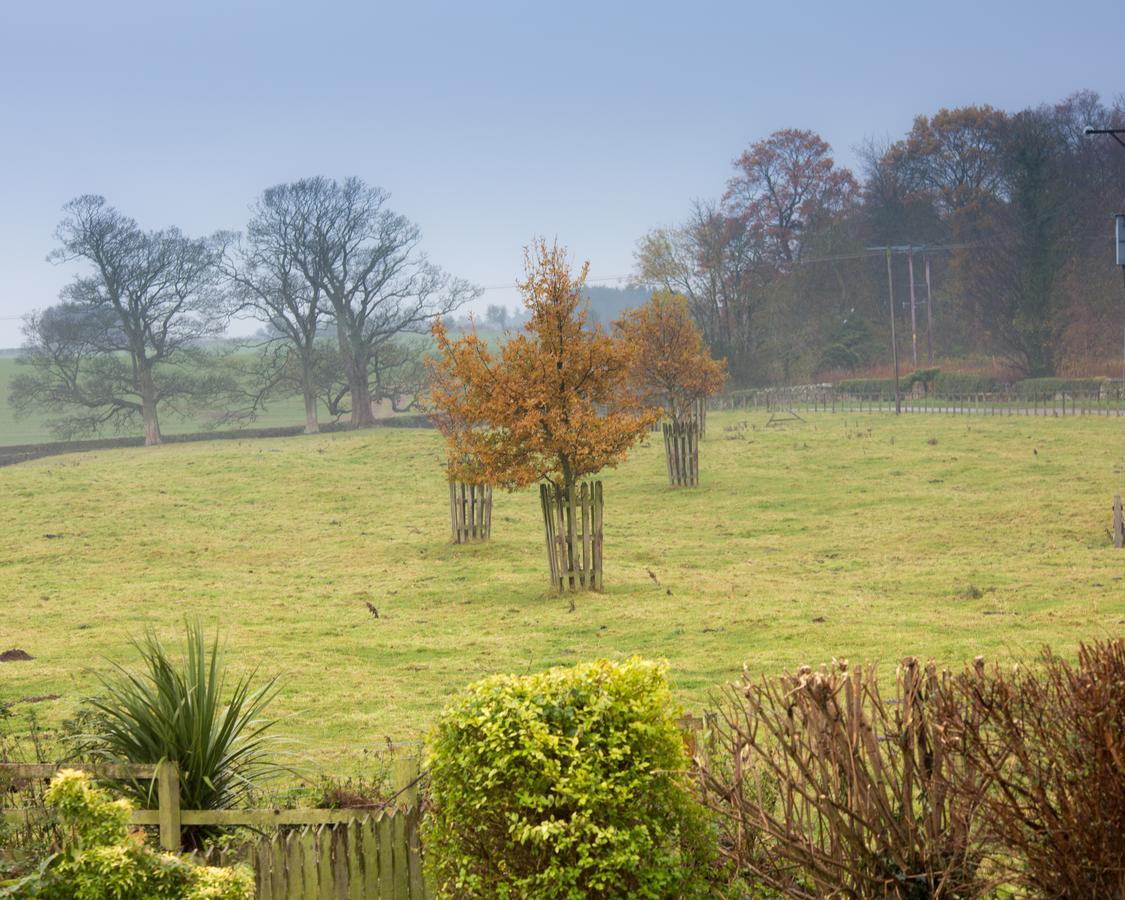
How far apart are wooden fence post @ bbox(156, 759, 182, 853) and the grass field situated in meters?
3.07

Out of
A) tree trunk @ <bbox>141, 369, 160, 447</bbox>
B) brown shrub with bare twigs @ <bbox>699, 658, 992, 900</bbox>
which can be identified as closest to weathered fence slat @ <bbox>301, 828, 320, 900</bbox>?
brown shrub with bare twigs @ <bbox>699, 658, 992, 900</bbox>

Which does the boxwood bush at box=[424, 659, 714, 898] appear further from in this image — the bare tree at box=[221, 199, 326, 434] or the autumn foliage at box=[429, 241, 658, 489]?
the bare tree at box=[221, 199, 326, 434]

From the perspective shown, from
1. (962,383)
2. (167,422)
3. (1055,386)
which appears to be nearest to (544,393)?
(1055,386)

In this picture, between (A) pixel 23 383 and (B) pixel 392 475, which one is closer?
(B) pixel 392 475

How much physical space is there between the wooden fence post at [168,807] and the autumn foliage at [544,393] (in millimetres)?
13285

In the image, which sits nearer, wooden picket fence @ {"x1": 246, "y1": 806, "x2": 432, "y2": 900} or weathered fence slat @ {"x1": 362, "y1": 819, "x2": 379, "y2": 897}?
wooden picket fence @ {"x1": 246, "y1": 806, "x2": 432, "y2": 900}

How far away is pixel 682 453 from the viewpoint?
1299 inches

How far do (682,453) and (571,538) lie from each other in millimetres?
12893

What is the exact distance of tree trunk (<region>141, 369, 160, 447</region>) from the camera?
197 ft

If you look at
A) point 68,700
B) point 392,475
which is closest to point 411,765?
point 68,700

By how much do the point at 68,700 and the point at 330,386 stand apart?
5269 centimetres

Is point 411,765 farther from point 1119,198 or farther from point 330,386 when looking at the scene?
point 1119,198

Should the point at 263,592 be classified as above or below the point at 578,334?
below

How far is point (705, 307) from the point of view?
244ft
